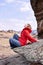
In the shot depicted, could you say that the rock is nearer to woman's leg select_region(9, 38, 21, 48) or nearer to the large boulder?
woman's leg select_region(9, 38, 21, 48)

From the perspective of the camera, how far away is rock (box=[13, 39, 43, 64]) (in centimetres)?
1488

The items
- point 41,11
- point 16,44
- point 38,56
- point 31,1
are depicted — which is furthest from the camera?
point 31,1

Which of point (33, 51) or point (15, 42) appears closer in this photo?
point (33, 51)

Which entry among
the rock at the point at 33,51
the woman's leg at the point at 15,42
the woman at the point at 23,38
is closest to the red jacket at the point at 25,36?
the woman at the point at 23,38

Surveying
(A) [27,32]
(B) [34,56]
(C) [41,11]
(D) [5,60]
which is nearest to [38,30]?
(C) [41,11]

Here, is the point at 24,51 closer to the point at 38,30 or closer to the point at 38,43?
the point at 38,43

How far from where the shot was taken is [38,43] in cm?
1678

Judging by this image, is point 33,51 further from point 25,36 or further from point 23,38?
point 23,38

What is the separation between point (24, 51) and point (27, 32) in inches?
49.1

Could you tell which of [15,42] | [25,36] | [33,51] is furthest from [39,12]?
[33,51]

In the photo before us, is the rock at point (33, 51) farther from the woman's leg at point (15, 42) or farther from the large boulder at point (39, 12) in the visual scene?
the large boulder at point (39, 12)

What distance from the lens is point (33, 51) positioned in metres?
15.9

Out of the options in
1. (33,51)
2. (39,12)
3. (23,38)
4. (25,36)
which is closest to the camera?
(33,51)

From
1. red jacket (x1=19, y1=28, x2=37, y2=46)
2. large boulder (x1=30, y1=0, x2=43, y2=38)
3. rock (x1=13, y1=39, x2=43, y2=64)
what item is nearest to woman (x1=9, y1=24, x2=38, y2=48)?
red jacket (x1=19, y1=28, x2=37, y2=46)
